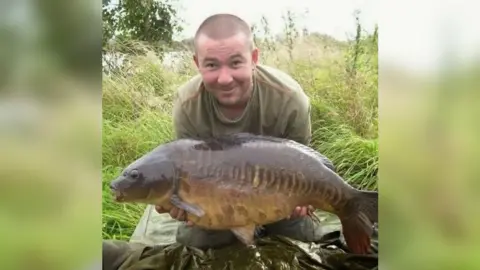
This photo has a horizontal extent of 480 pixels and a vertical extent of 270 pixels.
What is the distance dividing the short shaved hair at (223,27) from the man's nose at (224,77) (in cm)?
9

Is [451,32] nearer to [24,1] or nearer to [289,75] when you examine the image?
[289,75]

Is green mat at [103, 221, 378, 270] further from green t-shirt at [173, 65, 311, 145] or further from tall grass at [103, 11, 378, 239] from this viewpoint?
green t-shirt at [173, 65, 311, 145]

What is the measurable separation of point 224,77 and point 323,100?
279 mm

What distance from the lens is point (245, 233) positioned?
73.9 inches

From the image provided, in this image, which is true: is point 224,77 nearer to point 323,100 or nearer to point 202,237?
point 323,100

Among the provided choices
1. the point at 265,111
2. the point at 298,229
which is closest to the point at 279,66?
the point at 265,111

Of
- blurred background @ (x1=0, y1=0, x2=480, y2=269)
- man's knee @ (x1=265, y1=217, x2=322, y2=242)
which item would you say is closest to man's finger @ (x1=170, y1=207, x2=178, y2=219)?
blurred background @ (x1=0, y1=0, x2=480, y2=269)

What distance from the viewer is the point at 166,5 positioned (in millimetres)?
1913

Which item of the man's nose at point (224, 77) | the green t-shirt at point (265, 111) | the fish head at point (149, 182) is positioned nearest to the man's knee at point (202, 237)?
the fish head at point (149, 182)

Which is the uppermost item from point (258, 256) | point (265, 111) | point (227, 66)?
point (227, 66)

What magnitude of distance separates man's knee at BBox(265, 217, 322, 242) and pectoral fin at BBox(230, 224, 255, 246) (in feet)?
0.14

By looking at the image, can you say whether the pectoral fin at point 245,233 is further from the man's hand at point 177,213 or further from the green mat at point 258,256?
the man's hand at point 177,213

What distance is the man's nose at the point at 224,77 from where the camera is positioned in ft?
6.11

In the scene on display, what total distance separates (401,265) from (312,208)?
11.6 inches
